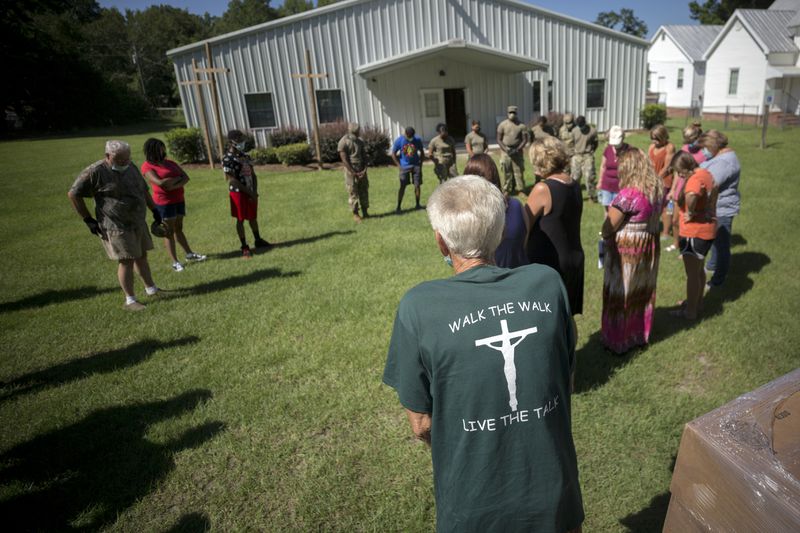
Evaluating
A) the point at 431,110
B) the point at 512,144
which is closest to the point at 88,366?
the point at 512,144

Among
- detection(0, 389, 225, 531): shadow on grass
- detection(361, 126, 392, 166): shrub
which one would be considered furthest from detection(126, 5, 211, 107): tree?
detection(0, 389, 225, 531): shadow on grass

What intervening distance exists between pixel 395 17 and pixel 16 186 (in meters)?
15.0

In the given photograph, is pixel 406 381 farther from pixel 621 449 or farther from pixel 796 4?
pixel 796 4

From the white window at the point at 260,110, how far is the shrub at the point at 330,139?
7.74 ft

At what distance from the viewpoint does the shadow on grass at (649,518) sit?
2676 mm

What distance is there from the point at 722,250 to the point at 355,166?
629 cm

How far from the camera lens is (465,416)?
1.50 m

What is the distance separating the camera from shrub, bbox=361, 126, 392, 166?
16406 millimetres

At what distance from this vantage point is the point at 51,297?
648 centimetres

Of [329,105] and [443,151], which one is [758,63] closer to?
[329,105]

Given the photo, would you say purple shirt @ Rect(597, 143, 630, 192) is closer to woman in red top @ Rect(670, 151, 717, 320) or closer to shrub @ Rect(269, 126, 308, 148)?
woman in red top @ Rect(670, 151, 717, 320)

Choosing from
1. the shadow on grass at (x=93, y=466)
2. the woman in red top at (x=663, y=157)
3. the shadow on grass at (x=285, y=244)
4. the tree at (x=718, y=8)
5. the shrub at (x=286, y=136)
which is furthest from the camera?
the tree at (x=718, y=8)

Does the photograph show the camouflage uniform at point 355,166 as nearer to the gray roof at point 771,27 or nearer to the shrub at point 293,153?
the shrub at point 293,153

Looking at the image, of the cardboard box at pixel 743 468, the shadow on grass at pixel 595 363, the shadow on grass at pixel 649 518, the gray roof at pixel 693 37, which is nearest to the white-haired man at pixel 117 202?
the shadow on grass at pixel 595 363
